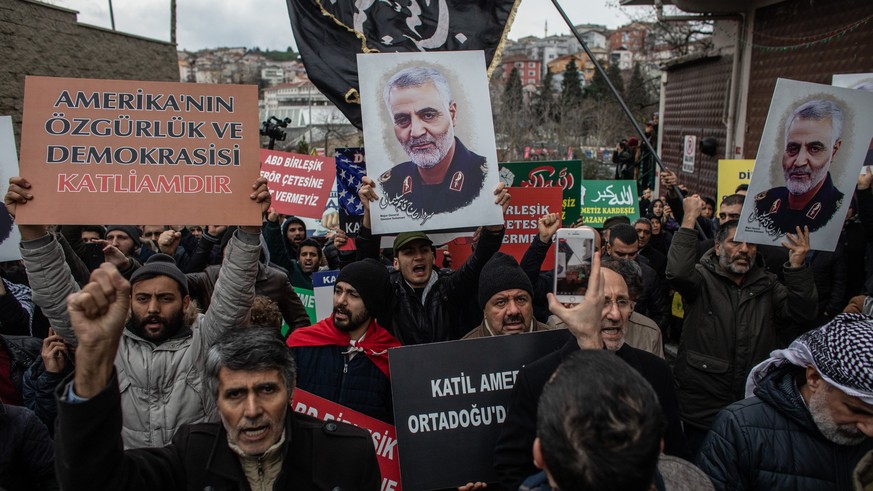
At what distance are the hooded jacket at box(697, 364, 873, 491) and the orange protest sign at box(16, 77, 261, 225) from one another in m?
2.14

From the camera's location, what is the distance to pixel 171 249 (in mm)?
5680

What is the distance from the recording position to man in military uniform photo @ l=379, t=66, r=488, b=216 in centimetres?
398

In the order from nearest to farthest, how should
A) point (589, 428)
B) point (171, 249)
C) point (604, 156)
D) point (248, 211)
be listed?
point (589, 428), point (248, 211), point (171, 249), point (604, 156)

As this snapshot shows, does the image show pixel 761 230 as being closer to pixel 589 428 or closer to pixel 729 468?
pixel 729 468

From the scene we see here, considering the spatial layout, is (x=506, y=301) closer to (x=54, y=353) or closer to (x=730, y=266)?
(x=730, y=266)

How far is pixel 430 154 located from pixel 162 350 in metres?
1.85

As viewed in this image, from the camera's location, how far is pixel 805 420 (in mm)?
2271

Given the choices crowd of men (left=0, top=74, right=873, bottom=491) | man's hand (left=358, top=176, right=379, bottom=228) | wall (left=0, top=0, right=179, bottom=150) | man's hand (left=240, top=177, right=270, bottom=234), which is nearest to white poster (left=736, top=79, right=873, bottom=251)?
crowd of men (left=0, top=74, right=873, bottom=491)

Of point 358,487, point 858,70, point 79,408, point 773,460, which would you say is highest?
point 858,70

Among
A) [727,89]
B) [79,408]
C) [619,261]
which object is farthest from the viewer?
[727,89]

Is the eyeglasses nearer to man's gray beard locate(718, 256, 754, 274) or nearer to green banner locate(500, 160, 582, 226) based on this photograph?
man's gray beard locate(718, 256, 754, 274)

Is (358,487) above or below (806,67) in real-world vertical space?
below

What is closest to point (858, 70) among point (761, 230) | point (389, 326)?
point (761, 230)

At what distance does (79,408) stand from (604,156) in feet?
131
